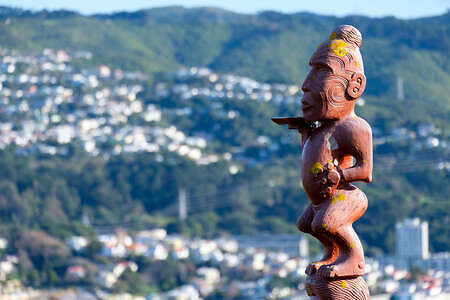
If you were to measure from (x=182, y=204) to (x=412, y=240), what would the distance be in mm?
20939

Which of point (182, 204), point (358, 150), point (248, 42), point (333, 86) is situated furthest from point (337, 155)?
point (248, 42)

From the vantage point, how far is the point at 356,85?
21.2 ft

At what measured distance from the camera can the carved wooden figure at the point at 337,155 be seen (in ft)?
21.0

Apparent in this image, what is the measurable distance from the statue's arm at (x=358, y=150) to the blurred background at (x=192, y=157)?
64.8 metres

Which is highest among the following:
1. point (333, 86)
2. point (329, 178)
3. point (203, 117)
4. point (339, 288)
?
point (333, 86)

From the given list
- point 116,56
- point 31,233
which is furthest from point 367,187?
point 116,56

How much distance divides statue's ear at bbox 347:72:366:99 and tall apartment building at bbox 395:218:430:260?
8864 centimetres

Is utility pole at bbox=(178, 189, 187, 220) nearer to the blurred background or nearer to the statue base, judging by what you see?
the blurred background

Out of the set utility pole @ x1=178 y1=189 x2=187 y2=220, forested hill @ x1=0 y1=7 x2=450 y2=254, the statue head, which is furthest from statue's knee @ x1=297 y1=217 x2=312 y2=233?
utility pole @ x1=178 y1=189 x2=187 y2=220

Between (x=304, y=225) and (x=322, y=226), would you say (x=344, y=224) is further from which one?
(x=304, y=225)

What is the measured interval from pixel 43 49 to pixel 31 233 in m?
61.9

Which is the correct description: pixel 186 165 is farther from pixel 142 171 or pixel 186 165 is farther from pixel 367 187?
pixel 367 187

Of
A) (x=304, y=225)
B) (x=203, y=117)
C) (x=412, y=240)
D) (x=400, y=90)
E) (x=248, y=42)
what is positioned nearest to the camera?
(x=304, y=225)

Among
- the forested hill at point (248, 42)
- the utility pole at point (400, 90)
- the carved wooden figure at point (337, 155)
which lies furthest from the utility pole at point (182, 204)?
the carved wooden figure at point (337, 155)
